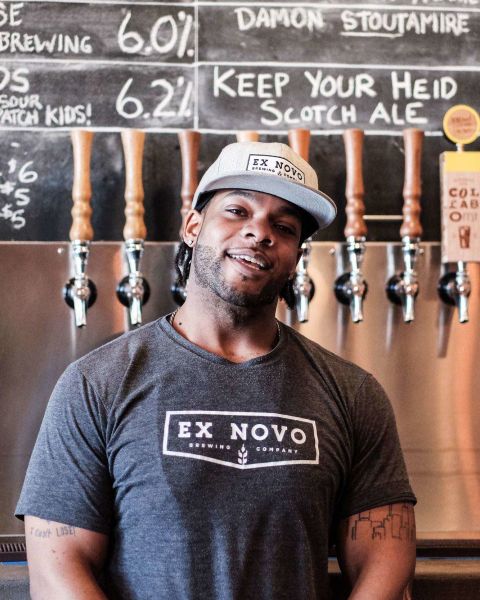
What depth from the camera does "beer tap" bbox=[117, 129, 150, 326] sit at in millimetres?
1802

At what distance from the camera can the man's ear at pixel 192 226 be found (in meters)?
1.55

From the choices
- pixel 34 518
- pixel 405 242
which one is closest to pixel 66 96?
pixel 405 242

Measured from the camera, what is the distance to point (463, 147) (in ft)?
6.79

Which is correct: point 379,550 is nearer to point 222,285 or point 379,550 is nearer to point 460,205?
point 222,285

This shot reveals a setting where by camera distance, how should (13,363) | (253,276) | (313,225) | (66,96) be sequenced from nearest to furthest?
(253,276)
(313,225)
(13,363)
(66,96)

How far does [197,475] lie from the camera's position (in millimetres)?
1281

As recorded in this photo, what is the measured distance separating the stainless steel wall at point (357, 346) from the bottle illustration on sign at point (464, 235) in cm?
7

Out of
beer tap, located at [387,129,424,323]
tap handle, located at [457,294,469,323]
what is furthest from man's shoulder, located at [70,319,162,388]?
tap handle, located at [457,294,469,323]

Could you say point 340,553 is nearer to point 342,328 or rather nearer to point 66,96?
point 342,328

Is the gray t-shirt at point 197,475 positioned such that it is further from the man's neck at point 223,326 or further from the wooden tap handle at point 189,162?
the wooden tap handle at point 189,162

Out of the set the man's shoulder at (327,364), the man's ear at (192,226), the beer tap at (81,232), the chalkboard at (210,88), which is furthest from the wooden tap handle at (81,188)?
the man's shoulder at (327,364)

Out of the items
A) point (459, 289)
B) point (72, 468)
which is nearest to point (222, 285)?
point (72, 468)

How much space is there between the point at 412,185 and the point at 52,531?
3.68ft

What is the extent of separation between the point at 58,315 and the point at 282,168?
684 mm
